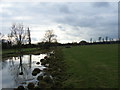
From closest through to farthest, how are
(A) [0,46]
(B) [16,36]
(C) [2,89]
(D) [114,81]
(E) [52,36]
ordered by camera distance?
(D) [114,81], (C) [2,89], (B) [16,36], (A) [0,46], (E) [52,36]

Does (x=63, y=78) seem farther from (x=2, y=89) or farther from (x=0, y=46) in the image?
(x=0, y=46)

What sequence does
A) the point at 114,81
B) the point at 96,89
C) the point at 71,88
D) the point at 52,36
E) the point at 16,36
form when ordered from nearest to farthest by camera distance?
1. the point at 96,89
2. the point at 71,88
3. the point at 114,81
4. the point at 16,36
5. the point at 52,36

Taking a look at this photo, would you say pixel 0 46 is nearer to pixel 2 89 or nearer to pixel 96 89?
pixel 2 89

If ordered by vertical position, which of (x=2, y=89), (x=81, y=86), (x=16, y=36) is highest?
(x=16, y=36)

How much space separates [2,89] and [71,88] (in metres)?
7.40

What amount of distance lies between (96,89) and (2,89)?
31.1 ft

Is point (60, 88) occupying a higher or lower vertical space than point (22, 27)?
lower

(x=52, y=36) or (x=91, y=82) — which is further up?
(x=52, y=36)

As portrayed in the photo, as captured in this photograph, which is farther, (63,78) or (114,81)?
(63,78)

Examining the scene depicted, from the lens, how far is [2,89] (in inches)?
642

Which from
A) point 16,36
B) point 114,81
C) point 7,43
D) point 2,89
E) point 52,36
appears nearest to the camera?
point 114,81

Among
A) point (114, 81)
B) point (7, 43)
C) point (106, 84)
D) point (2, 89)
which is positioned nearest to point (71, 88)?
point (106, 84)

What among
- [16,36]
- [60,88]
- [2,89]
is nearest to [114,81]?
[60,88]

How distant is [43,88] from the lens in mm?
13992
